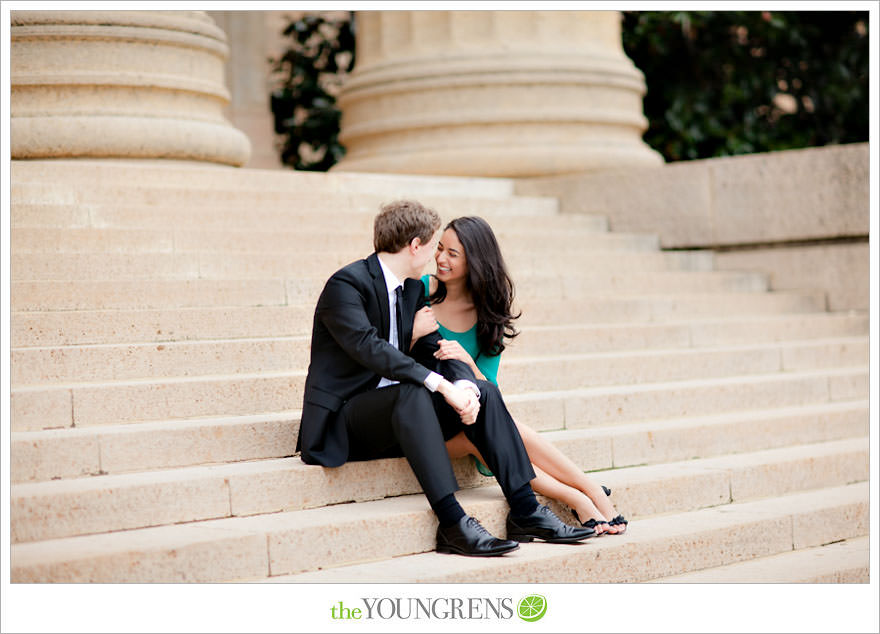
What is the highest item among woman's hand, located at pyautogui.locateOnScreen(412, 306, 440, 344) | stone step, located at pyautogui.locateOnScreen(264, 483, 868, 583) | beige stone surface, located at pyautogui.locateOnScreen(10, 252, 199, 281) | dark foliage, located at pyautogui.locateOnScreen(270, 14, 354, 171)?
dark foliage, located at pyautogui.locateOnScreen(270, 14, 354, 171)

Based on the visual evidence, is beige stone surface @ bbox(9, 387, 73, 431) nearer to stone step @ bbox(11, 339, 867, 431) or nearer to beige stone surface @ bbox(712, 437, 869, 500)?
→ stone step @ bbox(11, 339, 867, 431)

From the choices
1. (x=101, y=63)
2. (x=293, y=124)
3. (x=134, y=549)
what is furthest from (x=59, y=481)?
(x=293, y=124)

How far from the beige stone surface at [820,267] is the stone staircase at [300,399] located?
23 cm

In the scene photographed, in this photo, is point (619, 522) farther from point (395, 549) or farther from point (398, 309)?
point (398, 309)

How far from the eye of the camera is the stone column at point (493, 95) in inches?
392

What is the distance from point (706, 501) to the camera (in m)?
5.79

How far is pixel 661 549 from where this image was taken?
5.07 meters

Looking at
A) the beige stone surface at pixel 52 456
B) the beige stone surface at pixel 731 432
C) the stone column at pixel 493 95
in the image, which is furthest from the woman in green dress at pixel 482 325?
the stone column at pixel 493 95

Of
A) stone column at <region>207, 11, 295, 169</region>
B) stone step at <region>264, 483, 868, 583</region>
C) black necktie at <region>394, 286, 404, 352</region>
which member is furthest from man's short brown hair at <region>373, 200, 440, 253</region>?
stone column at <region>207, 11, 295, 169</region>

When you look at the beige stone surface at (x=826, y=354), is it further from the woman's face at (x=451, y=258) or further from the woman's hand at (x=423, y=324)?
the woman's hand at (x=423, y=324)

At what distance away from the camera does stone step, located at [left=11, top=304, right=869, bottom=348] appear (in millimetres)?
5629

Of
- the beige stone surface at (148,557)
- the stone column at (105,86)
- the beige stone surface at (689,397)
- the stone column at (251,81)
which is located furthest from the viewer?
the stone column at (251,81)

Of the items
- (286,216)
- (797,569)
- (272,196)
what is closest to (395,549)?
(797,569)

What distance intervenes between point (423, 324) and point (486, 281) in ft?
1.19
